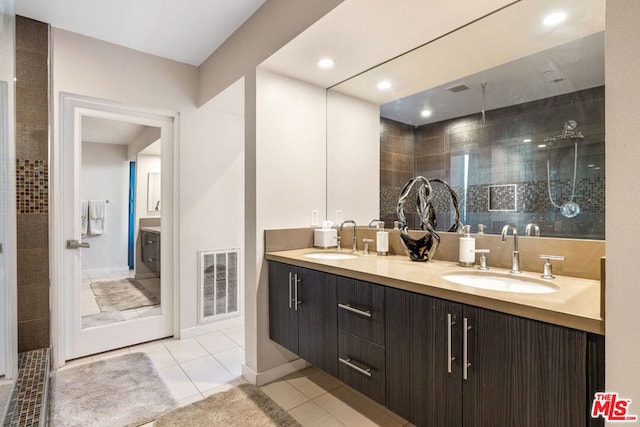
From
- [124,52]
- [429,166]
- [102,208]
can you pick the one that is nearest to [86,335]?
[102,208]

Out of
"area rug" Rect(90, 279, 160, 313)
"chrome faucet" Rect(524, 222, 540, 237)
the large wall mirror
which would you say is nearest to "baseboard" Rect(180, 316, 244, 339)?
"area rug" Rect(90, 279, 160, 313)

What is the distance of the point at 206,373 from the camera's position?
7.72 feet

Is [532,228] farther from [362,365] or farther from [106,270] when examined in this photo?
[106,270]

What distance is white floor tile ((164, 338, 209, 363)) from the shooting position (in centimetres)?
261

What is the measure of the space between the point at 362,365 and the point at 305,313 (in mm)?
493

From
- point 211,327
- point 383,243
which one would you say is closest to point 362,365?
point 383,243

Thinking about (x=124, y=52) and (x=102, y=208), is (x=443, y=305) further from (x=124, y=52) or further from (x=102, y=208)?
(x=124, y=52)

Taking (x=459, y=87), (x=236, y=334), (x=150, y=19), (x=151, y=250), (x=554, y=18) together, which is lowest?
(x=236, y=334)

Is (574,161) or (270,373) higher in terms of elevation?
(574,161)

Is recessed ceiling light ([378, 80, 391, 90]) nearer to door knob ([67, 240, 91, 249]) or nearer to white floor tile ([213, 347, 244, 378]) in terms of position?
white floor tile ([213, 347, 244, 378])

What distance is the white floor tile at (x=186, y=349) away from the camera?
261 centimetres

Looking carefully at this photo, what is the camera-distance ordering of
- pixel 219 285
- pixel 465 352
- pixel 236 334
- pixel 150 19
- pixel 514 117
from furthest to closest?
pixel 219 285 → pixel 236 334 → pixel 150 19 → pixel 514 117 → pixel 465 352

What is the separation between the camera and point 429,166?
7.02ft

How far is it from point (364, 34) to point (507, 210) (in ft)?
4.20
